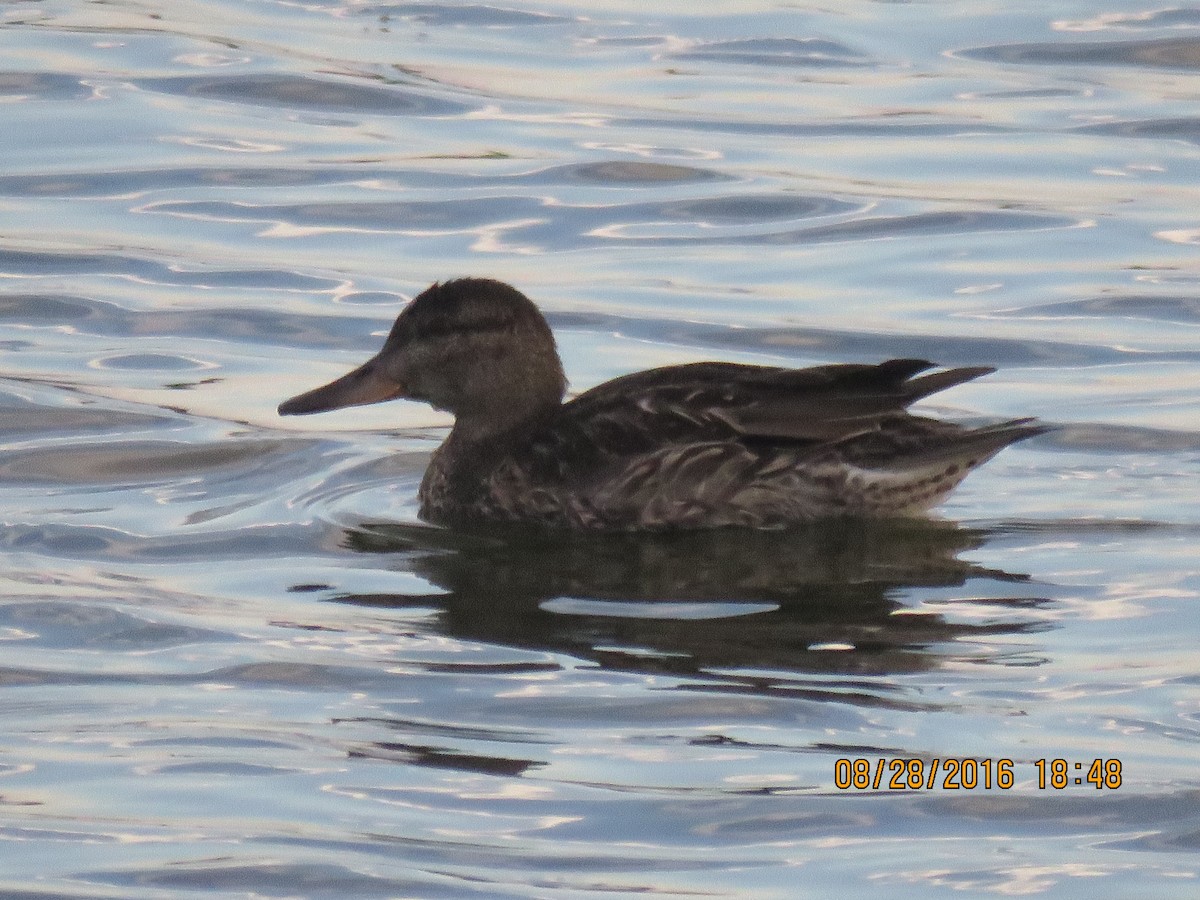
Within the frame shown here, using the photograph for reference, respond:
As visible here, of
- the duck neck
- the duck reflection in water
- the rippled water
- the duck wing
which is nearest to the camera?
the rippled water

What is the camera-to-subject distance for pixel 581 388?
1150 centimetres

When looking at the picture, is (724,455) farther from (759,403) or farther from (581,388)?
(581,388)

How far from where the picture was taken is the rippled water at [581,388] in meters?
6.32

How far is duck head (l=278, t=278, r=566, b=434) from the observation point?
32.5 feet

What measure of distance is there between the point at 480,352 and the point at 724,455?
1150 millimetres

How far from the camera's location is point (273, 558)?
8.92 metres

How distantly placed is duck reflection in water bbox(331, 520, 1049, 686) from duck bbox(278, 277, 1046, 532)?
0.31 feet

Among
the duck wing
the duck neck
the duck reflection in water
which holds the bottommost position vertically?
the duck reflection in water

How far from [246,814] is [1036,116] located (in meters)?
11.1

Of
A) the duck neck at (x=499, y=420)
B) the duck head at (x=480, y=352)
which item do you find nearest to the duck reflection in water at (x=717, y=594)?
the duck neck at (x=499, y=420)
